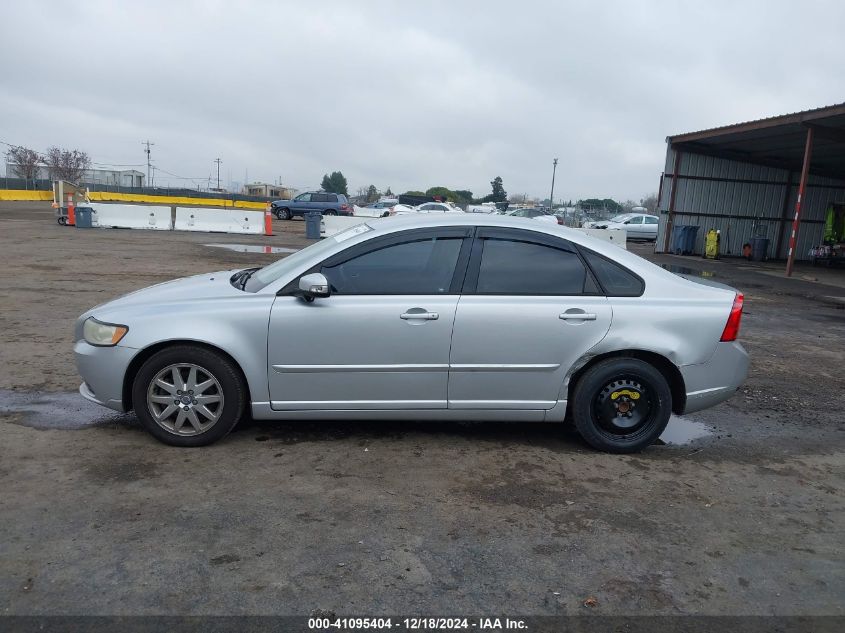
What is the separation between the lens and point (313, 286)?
166 inches

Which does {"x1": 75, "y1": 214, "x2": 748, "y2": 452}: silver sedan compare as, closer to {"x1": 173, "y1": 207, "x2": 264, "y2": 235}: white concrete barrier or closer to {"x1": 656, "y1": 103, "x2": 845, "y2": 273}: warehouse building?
{"x1": 656, "y1": 103, "x2": 845, "y2": 273}: warehouse building

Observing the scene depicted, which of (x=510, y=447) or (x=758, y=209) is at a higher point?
(x=758, y=209)

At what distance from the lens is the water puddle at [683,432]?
4.90 metres

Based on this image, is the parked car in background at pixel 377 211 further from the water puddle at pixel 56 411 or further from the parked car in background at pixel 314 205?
the water puddle at pixel 56 411

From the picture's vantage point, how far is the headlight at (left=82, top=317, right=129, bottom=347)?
14.0 feet

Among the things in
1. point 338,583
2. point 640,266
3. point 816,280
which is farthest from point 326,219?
point 338,583

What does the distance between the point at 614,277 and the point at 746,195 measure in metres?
25.1

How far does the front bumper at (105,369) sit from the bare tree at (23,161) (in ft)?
286

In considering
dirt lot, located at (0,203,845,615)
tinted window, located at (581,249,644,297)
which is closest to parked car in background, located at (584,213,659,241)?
dirt lot, located at (0,203,845,615)

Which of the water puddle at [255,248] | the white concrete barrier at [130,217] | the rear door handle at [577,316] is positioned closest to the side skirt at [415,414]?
the rear door handle at [577,316]

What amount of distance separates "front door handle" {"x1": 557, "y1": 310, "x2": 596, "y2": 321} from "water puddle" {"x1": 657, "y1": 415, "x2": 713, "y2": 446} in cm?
121

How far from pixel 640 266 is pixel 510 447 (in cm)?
157

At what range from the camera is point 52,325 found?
7.69 metres

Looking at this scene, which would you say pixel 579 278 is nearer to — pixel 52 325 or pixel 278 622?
pixel 278 622
